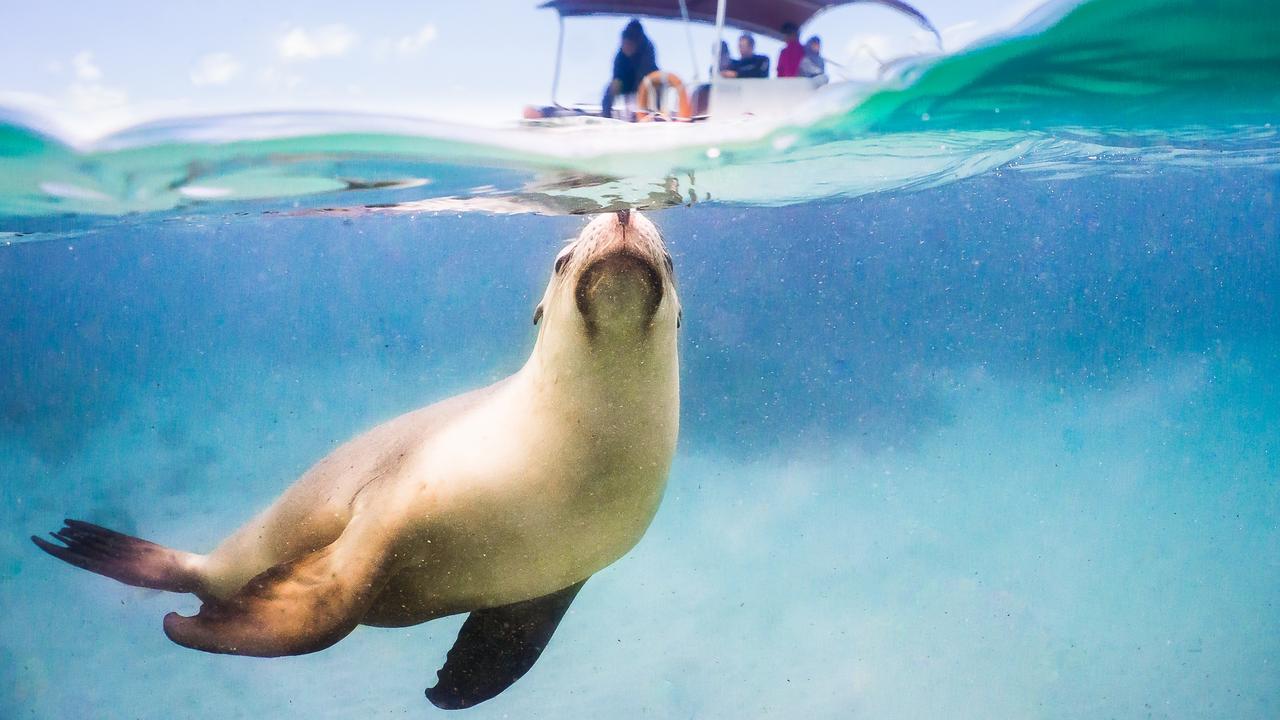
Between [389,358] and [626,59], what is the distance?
35073 mm

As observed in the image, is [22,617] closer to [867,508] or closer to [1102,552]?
[867,508]

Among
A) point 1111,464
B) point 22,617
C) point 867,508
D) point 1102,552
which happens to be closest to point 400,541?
point 867,508

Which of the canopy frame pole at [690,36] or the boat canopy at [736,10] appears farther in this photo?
the canopy frame pole at [690,36]

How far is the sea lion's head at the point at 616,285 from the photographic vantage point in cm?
264

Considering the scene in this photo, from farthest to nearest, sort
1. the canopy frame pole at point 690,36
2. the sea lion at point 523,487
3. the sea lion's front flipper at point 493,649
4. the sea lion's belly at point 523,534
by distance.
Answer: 1. the canopy frame pole at point 690,36
2. the sea lion's front flipper at point 493,649
3. the sea lion's belly at point 523,534
4. the sea lion at point 523,487

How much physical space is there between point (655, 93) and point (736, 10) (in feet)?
2.10

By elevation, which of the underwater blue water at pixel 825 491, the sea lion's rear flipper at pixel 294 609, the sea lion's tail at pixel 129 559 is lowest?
the underwater blue water at pixel 825 491

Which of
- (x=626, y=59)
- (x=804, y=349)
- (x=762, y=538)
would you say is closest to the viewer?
(x=626, y=59)

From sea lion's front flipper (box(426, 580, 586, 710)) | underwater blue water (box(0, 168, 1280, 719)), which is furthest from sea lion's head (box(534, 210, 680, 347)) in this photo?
underwater blue water (box(0, 168, 1280, 719))

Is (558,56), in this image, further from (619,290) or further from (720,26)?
(619,290)

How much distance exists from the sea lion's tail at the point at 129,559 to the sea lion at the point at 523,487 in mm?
1349

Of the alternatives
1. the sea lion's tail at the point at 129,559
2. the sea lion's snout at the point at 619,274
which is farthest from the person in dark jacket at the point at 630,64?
the sea lion's tail at the point at 129,559

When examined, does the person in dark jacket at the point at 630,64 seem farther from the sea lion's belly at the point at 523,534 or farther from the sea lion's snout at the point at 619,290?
the sea lion's belly at the point at 523,534

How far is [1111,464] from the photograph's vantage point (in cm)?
1661
